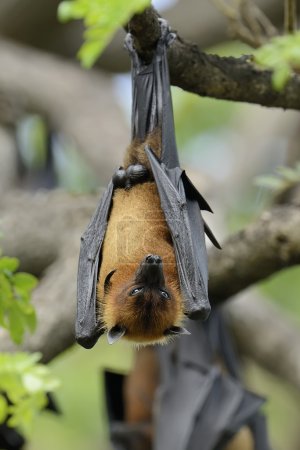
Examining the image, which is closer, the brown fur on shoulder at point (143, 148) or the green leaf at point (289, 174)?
the brown fur on shoulder at point (143, 148)

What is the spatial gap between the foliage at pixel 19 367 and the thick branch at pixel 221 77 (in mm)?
1498

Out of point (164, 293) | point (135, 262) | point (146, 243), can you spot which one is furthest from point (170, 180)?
point (164, 293)

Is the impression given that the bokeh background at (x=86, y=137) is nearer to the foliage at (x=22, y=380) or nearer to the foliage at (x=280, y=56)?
the foliage at (x=280, y=56)

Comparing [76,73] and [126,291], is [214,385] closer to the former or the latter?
[126,291]

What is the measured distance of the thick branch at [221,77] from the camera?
511cm

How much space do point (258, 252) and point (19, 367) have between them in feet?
9.29

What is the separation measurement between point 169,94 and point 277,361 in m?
4.33

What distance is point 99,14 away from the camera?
419 cm

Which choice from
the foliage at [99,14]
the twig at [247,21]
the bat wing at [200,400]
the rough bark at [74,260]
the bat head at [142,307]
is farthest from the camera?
the bat wing at [200,400]

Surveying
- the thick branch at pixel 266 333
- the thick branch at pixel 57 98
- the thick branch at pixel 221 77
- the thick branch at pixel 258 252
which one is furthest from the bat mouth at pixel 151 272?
the thick branch at pixel 57 98

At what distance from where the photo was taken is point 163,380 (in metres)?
8.28

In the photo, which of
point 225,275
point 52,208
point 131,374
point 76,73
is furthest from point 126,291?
point 76,73

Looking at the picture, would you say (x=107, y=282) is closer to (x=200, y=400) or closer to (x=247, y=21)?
A: (x=247, y=21)

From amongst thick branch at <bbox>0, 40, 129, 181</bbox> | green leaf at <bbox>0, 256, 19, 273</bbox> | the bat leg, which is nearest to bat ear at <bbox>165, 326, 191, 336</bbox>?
the bat leg
